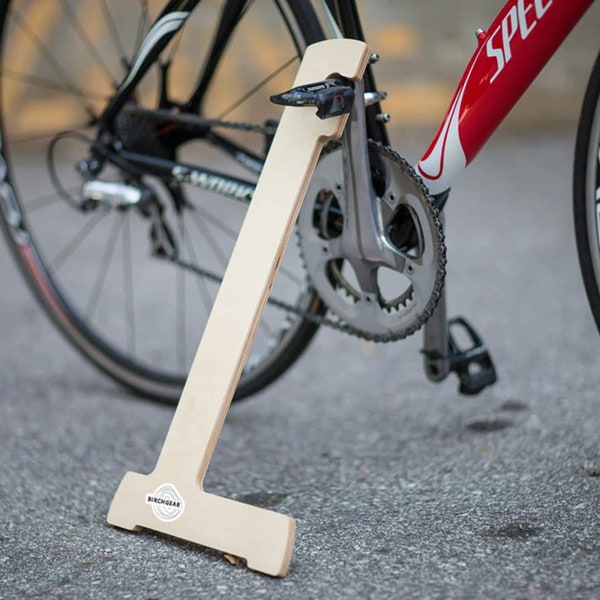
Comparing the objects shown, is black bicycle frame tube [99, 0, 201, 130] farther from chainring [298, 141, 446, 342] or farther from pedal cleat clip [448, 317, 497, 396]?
pedal cleat clip [448, 317, 497, 396]

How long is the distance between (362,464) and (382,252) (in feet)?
1.64

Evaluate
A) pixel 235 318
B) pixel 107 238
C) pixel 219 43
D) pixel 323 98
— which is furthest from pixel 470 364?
pixel 107 238

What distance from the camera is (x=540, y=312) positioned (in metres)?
2.87

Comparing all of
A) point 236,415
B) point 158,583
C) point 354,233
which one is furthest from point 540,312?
point 158,583

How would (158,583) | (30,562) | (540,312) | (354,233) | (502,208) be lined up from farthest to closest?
(502,208) < (540,312) < (354,233) < (30,562) < (158,583)

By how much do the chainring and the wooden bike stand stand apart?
0.13 m

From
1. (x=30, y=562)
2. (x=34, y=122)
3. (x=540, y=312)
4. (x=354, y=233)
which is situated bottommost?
(x=30, y=562)

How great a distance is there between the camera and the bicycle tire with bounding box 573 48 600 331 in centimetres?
153

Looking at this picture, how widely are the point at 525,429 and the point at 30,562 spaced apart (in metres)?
1.04

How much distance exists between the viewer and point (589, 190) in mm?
1560

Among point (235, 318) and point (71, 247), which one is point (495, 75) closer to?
point (235, 318)

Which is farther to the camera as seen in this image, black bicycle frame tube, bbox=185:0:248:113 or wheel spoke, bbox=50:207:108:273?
wheel spoke, bbox=50:207:108:273

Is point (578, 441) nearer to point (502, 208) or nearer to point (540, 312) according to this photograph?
point (540, 312)

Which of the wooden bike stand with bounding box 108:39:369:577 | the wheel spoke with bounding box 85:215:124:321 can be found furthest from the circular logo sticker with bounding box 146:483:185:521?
the wheel spoke with bounding box 85:215:124:321
